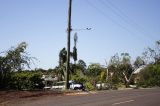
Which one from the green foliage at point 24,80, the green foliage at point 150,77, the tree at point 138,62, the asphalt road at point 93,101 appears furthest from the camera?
the tree at point 138,62

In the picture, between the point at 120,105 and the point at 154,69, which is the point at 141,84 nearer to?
the point at 154,69

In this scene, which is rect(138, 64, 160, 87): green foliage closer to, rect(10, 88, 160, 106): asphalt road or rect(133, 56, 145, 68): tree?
rect(133, 56, 145, 68): tree

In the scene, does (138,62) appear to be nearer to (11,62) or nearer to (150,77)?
(150,77)

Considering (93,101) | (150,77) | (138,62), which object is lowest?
(93,101)

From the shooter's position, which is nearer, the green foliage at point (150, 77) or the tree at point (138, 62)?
the green foliage at point (150, 77)

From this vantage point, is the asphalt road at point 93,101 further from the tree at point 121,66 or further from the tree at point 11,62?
the tree at point 121,66

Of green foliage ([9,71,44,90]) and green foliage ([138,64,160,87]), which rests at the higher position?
green foliage ([138,64,160,87])

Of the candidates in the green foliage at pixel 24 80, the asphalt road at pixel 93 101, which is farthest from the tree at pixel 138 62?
the asphalt road at pixel 93 101

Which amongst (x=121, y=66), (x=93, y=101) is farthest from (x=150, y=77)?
(x=93, y=101)

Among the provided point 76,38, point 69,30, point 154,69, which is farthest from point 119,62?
point 69,30

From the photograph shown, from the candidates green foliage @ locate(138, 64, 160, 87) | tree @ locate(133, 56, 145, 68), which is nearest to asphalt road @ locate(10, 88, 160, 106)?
green foliage @ locate(138, 64, 160, 87)

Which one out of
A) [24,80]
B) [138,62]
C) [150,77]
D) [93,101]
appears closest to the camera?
[93,101]

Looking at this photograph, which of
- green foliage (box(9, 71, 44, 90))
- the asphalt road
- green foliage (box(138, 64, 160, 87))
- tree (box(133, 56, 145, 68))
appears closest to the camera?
the asphalt road

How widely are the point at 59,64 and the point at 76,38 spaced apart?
877 centimetres
